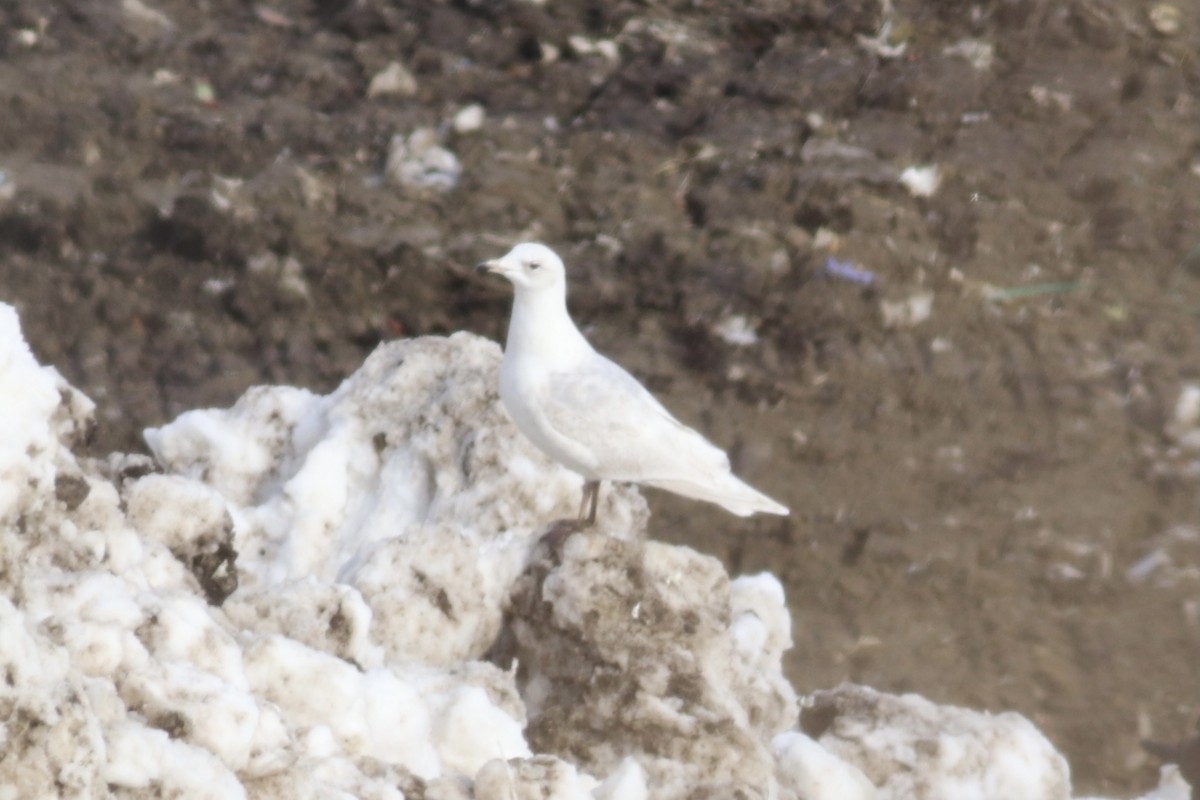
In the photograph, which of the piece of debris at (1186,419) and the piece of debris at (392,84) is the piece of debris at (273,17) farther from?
the piece of debris at (1186,419)

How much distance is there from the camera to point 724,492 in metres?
4.14

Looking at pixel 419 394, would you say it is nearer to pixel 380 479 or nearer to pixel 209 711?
pixel 380 479

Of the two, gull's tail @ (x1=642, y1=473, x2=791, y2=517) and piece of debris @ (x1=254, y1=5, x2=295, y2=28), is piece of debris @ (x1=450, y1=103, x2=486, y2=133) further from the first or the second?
gull's tail @ (x1=642, y1=473, x2=791, y2=517)

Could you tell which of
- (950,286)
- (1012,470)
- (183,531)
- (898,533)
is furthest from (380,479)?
(950,286)

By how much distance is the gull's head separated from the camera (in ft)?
13.9

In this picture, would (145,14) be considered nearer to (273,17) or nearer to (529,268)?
(273,17)

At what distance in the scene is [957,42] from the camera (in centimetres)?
838

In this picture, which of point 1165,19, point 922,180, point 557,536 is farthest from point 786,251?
point 557,536

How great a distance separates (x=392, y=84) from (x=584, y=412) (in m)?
4.87

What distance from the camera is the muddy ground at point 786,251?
19.2 feet

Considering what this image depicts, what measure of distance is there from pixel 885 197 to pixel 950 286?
618mm

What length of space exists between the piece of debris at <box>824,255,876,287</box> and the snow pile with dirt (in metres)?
3.26

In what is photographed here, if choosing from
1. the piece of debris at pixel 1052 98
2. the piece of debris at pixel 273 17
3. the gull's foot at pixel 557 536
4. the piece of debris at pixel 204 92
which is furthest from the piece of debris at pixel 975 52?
the gull's foot at pixel 557 536

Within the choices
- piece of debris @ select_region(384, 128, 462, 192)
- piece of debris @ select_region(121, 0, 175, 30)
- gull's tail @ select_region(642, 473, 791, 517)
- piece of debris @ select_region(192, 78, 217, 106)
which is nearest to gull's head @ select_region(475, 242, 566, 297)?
gull's tail @ select_region(642, 473, 791, 517)
